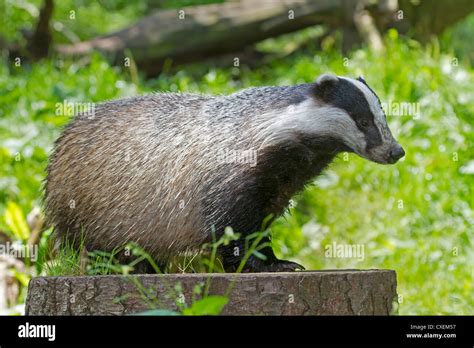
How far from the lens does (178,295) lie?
3.87 meters

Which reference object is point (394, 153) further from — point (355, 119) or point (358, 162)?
point (358, 162)

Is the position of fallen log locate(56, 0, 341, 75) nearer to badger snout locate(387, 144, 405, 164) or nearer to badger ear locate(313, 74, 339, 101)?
badger ear locate(313, 74, 339, 101)

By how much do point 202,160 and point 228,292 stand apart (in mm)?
1216

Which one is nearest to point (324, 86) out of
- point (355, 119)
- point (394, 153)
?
point (355, 119)

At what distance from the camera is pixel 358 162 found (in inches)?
344

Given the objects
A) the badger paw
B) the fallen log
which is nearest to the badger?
the badger paw

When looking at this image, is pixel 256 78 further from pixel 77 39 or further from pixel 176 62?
pixel 77 39

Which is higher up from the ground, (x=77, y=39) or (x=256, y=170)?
(x=77, y=39)

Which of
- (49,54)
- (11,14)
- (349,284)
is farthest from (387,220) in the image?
(11,14)

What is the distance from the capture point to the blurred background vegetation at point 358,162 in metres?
7.17

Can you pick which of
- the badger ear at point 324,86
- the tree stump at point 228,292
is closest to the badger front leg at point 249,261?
the tree stump at point 228,292

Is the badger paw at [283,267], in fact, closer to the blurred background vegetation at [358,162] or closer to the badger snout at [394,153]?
the badger snout at [394,153]

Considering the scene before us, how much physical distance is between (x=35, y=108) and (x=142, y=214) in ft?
15.2

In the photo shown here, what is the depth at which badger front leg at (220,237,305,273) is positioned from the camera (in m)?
4.56
